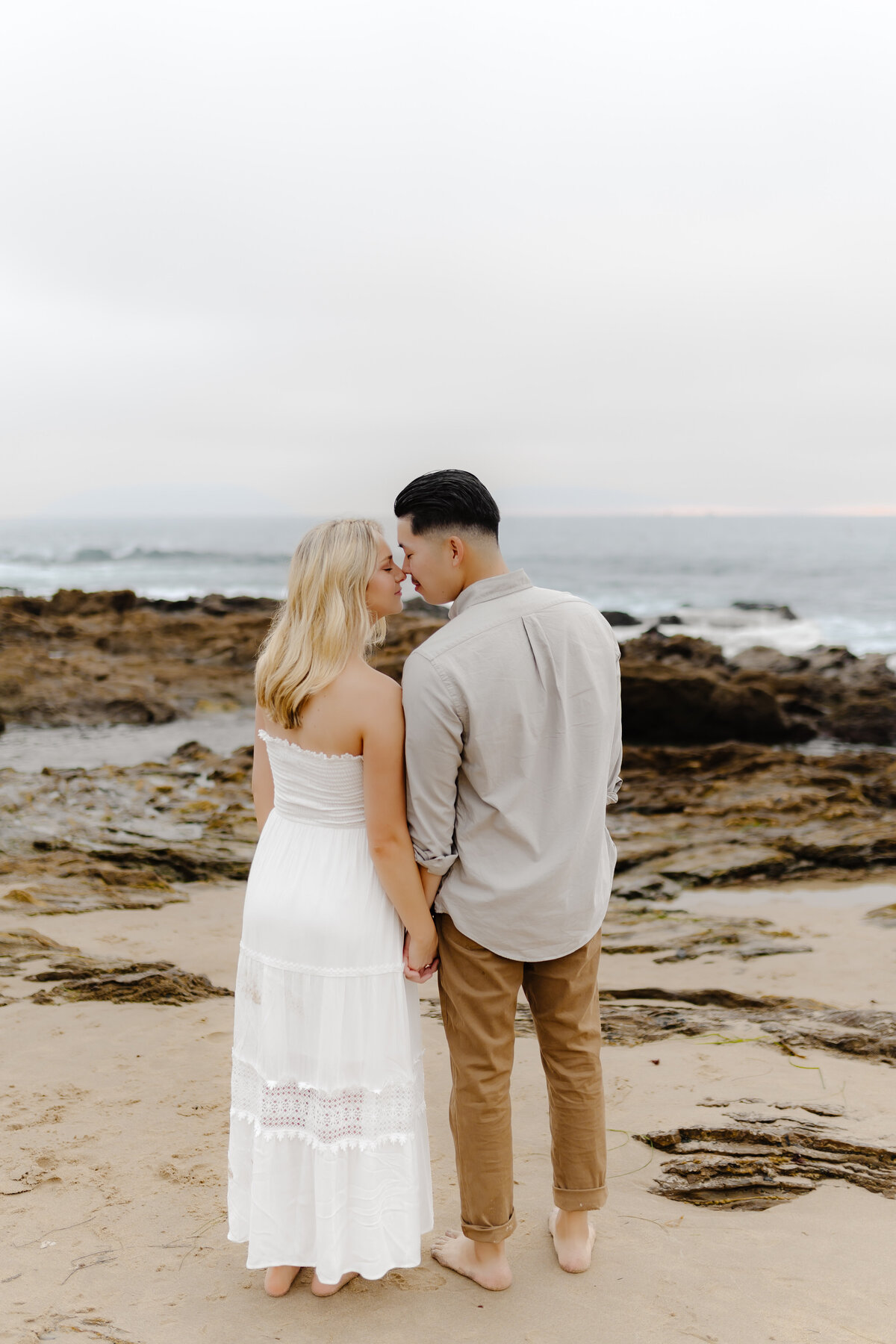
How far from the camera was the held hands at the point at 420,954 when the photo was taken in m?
2.61

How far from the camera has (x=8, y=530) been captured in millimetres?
72875

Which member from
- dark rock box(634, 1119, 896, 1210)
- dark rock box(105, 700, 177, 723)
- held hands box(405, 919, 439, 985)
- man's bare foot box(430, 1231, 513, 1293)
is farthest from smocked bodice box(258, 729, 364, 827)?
dark rock box(105, 700, 177, 723)

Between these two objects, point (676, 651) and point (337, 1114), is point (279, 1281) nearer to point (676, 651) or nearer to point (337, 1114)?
point (337, 1114)

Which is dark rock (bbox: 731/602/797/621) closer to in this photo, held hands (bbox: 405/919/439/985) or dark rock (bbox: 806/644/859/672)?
dark rock (bbox: 806/644/859/672)

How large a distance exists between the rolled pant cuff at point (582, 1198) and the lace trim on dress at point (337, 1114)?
1.81 ft

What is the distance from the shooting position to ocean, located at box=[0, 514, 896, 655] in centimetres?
2803

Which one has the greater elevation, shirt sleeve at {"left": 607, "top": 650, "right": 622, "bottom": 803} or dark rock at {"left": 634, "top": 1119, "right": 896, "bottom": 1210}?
shirt sleeve at {"left": 607, "top": 650, "right": 622, "bottom": 803}

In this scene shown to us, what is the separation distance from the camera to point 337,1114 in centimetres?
256

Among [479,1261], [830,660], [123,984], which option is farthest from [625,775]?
[830,660]

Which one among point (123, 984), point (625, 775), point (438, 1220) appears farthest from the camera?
point (625, 775)

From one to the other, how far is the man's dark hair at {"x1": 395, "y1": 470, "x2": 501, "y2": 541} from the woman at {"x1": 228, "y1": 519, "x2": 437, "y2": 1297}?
0.40 ft

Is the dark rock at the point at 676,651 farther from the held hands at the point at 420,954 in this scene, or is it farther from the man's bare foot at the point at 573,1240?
the held hands at the point at 420,954

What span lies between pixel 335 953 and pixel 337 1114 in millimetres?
410

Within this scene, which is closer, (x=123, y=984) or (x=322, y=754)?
(x=322, y=754)
